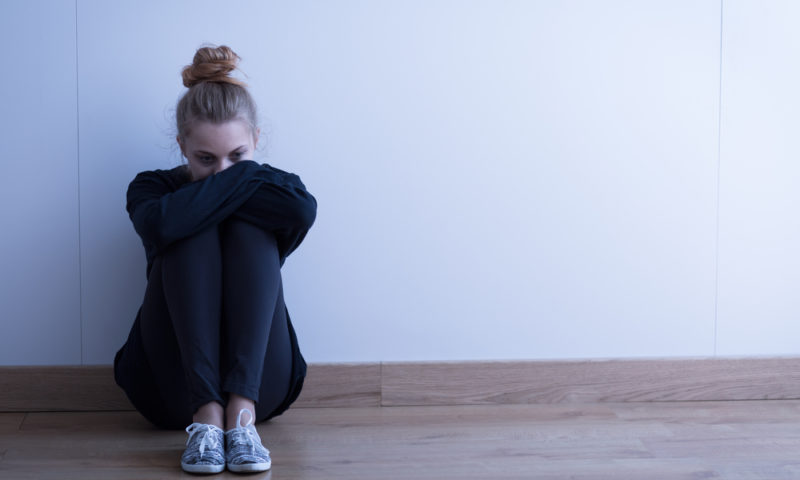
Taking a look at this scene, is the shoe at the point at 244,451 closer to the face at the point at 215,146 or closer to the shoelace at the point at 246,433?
the shoelace at the point at 246,433

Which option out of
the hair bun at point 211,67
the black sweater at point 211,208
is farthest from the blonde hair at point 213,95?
the black sweater at point 211,208

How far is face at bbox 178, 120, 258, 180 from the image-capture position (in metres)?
1.51

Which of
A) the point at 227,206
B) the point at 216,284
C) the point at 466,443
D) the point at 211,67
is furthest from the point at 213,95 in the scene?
the point at 466,443

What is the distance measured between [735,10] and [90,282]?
62.0 inches

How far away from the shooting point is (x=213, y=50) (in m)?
1.57

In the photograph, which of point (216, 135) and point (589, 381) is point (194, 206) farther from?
point (589, 381)

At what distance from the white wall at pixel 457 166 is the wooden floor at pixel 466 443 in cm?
15

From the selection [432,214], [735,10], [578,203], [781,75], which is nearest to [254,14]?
[432,214]

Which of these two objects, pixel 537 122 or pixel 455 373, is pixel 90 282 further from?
pixel 537 122

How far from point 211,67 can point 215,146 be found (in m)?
0.17

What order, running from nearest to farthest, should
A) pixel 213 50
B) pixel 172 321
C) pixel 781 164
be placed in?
1. pixel 172 321
2. pixel 213 50
3. pixel 781 164

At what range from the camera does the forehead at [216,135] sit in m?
1.51

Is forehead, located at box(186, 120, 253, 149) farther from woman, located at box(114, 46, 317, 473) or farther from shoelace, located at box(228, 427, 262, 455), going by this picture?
shoelace, located at box(228, 427, 262, 455)

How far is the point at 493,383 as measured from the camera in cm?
182
